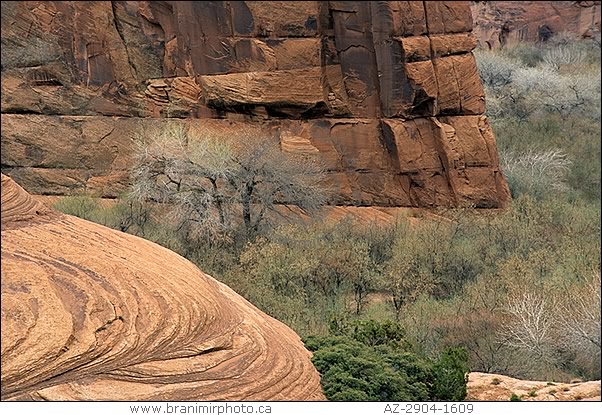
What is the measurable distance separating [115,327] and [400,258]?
853cm

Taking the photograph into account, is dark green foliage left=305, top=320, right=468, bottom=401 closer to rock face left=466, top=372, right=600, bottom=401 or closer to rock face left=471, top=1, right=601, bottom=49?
rock face left=466, top=372, right=600, bottom=401

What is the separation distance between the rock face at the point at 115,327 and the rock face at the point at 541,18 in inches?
1166

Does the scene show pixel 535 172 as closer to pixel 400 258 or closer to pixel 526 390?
pixel 400 258

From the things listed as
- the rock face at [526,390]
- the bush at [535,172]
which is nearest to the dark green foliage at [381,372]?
the rock face at [526,390]

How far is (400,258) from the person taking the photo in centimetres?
1501

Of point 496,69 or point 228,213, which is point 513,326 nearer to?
point 228,213

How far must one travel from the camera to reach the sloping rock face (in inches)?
807

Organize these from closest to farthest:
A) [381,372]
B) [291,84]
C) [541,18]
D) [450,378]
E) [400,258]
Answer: [381,372]
[450,378]
[400,258]
[291,84]
[541,18]

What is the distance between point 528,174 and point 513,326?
9.49 metres

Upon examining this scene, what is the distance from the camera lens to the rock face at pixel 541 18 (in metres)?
37.1

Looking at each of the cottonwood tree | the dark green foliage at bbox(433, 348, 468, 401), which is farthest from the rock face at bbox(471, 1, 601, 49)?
the dark green foliage at bbox(433, 348, 468, 401)

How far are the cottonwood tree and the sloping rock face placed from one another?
1.56 m

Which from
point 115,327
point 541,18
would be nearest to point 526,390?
point 115,327

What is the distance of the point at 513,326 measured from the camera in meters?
12.9
